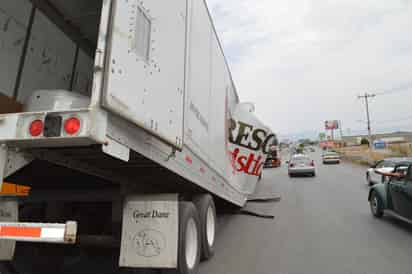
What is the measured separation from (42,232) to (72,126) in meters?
0.77

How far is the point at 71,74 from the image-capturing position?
422 cm

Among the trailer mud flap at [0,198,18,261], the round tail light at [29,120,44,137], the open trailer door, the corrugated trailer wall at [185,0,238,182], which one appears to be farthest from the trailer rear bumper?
the corrugated trailer wall at [185,0,238,182]

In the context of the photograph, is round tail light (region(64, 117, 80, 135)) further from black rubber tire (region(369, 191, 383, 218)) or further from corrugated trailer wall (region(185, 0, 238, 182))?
black rubber tire (region(369, 191, 383, 218))

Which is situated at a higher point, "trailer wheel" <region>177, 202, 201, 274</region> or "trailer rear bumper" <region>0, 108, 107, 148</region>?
"trailer rear bumper" <region>0, 108, 107, 148</region>

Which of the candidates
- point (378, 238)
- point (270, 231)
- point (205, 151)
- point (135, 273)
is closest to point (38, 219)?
point (135, 273)

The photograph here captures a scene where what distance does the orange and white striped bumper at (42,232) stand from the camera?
6.09 feet

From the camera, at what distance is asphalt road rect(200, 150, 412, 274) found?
4160 mm

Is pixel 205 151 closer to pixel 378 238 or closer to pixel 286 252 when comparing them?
pixel 286 252

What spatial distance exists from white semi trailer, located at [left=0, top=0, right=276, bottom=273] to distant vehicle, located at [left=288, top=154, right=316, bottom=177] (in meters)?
14.4

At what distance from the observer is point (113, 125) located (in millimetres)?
2240

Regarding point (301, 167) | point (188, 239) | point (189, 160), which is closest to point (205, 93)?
point (189, 160)

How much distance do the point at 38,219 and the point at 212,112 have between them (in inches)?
137

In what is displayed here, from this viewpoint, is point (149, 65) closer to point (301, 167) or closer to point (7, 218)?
point (7, 218)

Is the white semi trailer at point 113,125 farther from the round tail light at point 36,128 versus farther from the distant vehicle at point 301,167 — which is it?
the distant vehicle at point 301,167
